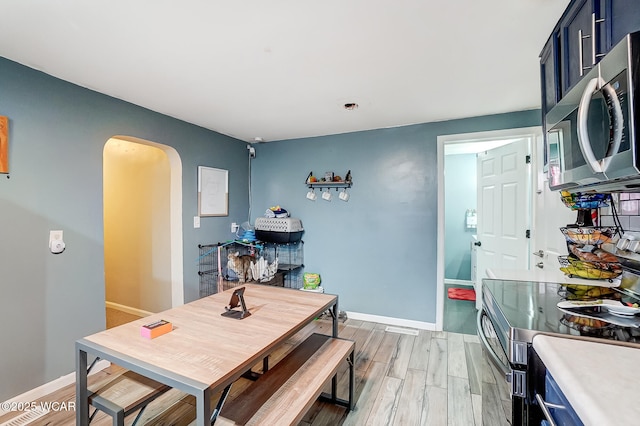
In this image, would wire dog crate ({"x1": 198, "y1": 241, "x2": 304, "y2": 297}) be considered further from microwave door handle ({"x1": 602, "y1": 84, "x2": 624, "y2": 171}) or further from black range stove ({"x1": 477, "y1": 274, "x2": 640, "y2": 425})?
microwave door handle ({"x1": 602, "y1": 84, "x2": 624, "y2": 171})

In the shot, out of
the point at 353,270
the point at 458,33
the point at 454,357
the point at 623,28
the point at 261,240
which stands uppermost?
the point at 458,33

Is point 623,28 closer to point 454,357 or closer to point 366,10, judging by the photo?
point 366,10

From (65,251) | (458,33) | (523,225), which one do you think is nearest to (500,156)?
(523,225)

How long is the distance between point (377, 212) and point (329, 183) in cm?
70

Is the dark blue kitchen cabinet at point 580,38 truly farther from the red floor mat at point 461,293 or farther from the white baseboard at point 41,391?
the white baseboard at point 41,391

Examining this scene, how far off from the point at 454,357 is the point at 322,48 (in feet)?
8.83

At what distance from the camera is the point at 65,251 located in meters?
2.04

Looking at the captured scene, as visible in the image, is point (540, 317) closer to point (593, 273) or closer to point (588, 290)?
point (588, 290)

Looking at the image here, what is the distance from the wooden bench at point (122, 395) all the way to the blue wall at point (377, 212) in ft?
7.81

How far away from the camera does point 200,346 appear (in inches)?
46.4

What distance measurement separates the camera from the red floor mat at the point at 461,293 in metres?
4.14

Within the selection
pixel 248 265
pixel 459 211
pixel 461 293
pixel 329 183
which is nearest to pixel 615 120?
pixel 329 183

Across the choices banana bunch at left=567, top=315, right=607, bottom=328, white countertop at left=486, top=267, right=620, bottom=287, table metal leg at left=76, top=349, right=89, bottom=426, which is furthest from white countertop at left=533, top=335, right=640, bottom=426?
table metal leg at left=76, top=349, right=89, bottom=426

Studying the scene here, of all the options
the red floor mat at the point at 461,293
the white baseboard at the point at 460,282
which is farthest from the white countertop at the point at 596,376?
the white baseboard at the point at 460,282
